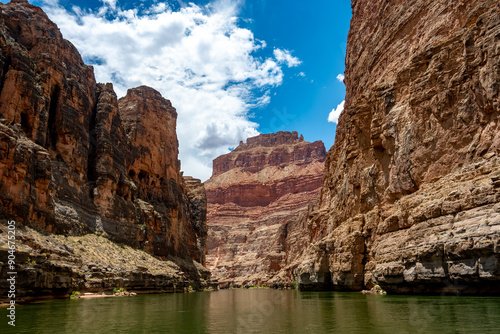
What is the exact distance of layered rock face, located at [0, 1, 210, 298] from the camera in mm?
35469

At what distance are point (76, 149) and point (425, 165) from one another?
41398 mm

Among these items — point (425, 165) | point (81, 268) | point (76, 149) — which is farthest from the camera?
point (76, 149)

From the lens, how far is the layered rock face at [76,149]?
116ft

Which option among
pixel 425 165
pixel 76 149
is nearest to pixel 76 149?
pixel 76 149

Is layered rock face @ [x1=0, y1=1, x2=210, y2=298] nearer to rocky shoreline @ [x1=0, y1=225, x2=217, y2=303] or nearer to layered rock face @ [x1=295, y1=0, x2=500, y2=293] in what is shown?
rocky shoreline @ [x1=0, y1=225, x2=217, y2=303]

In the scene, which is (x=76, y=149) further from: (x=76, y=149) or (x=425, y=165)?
(x=425, y=165)

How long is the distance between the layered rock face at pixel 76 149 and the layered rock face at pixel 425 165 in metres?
27.2

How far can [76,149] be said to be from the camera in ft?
164

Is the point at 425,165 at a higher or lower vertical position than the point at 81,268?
higher

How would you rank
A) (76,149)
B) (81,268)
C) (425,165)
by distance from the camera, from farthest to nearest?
1. (76,149)
2. (81,268)
3. (425,165)

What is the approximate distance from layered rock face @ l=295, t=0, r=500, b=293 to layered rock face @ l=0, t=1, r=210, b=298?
89.4 ft

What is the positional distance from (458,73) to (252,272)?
121m

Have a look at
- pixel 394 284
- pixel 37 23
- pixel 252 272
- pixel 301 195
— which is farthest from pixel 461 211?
pixel 301 195

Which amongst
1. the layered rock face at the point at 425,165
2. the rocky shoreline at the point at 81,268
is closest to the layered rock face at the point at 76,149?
the rocky shoreline at the point at 81,268
